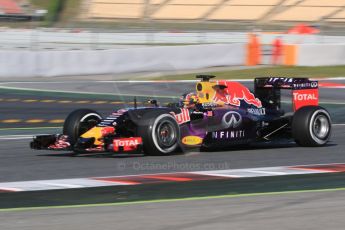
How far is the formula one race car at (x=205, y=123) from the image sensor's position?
9695 millimetres

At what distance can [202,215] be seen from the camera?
6.35m

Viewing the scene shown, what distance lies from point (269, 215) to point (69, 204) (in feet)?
5.69

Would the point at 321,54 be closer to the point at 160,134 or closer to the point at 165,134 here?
the point at 165,134

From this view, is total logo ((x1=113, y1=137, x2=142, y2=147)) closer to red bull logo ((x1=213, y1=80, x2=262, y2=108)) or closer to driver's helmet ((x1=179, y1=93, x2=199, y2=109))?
driver's helmet ((x1=179, y1=93, x2=199, y2=109))

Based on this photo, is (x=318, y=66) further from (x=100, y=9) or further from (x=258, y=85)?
(x=100, y=9)

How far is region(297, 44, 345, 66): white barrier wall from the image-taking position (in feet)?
81.1

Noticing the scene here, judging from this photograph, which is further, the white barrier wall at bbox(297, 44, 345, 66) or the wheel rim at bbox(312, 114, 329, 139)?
the white barrier wall at bbox(297, 44, 345, 66)

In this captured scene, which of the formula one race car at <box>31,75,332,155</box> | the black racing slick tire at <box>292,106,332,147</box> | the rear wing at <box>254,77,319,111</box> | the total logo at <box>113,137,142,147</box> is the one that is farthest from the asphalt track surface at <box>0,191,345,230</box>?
the rear wing at <box>254,77,319,111</box>

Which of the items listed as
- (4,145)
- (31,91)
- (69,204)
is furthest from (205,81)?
Answer: (31,91)

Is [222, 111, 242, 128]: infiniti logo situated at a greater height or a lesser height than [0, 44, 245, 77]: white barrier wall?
lesser

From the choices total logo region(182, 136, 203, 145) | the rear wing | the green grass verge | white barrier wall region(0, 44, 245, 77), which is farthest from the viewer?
white barrier wall region(0, 44, 245, 77)

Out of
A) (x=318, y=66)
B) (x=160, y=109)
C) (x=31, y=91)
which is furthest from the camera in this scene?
(x=318, y=66)

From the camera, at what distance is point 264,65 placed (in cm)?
2600

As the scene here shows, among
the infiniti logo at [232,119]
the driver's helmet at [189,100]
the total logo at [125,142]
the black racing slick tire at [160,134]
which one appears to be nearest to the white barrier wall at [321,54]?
the infiniti logo at [232,119]
